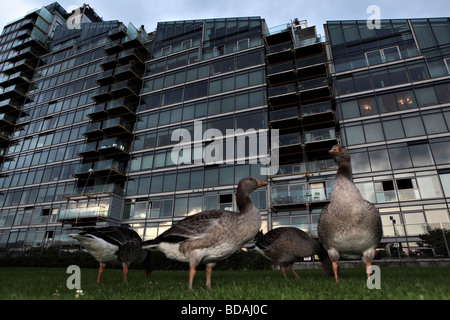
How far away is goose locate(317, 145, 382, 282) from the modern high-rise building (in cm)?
1956

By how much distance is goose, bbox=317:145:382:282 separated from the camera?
477cm

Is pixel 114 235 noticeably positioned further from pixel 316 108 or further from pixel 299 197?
pixel 316 108

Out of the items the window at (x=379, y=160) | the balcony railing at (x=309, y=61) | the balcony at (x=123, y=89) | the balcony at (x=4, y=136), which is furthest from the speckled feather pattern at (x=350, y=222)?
the balcony at (x=4, y=136)

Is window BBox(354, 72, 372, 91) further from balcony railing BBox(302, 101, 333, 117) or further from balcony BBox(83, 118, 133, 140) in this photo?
balcony BBox(83, 118, 133, 140)

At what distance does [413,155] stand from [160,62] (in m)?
34.8

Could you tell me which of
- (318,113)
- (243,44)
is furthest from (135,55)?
(318,113)

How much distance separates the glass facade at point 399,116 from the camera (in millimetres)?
22703

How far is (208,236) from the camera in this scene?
15.3 feet

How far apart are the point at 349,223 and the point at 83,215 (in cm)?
3179

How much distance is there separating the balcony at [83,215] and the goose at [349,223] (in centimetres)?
2900

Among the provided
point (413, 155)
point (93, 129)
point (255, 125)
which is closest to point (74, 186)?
point (93, 129)

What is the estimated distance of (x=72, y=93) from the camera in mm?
42688

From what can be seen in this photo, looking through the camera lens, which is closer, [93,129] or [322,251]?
[322,251]
